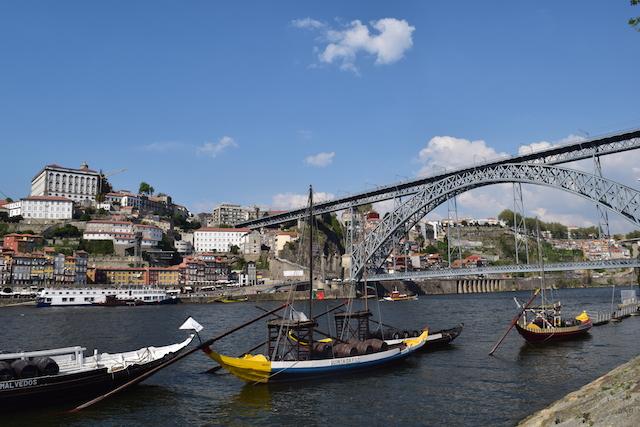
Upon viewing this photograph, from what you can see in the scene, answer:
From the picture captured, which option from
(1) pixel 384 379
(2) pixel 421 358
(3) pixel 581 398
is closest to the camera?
(3) pixel 581 398

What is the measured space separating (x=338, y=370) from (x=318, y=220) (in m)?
88.7

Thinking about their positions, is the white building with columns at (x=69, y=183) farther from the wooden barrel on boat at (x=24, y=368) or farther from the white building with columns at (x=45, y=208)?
the wooden barrel on boat at (x=24, y=368)

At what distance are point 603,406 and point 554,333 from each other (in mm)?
19539

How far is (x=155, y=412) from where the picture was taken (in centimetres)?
1537

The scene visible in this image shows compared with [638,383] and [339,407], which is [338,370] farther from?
[638,383]

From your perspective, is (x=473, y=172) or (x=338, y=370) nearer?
(x=338, y=370)

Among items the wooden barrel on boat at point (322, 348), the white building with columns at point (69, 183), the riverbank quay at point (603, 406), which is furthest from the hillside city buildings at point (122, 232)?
the riverbank quay at point (603, 406)

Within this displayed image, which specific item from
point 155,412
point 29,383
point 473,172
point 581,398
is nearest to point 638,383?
point 581,398

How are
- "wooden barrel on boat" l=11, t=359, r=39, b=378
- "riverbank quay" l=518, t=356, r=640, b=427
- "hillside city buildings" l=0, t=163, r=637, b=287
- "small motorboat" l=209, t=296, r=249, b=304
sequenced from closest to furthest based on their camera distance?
"riverbank quay" l=518, t=356, r=640, b=427 → "wooden barrel on boat" l=11, t=359, r=39, b=378 → "small motorboat" l=209, t=296, r=249, b=304 → "hillside city buildings" l=0, t=163, r=637, b=287

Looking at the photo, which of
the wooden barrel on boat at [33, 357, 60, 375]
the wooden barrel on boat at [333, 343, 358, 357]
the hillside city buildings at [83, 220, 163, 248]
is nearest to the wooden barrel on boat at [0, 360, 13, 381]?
the wooden barrel on boat at [33, 357, 60, 375]

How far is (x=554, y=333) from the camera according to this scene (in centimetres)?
2820

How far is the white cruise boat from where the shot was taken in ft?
211

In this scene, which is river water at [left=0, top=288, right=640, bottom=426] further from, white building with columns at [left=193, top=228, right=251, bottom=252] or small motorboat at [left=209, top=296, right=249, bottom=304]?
white building with columns at [left=193, top=228, right=251, bottom=252]

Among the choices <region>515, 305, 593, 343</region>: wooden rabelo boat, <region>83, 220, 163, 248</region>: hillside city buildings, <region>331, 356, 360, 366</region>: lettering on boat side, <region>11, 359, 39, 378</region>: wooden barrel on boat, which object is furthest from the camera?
<region>83, 220, 163, 248</region>: hillside city buildings
